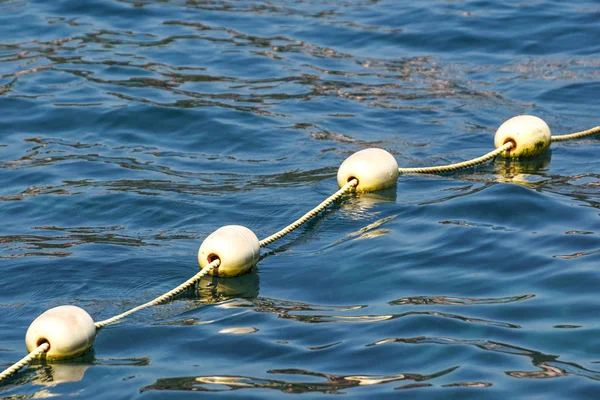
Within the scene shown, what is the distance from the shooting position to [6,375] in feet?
14.5

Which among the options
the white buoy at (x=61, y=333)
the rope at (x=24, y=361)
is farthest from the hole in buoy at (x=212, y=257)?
the rope at (x=24, y=361)

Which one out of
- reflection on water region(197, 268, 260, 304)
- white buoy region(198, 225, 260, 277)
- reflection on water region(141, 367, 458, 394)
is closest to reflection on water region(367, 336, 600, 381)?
reflection on water region(141, 367, 458, 394)

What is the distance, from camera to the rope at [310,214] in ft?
20.2

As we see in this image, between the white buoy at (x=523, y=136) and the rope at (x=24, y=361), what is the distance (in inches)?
164

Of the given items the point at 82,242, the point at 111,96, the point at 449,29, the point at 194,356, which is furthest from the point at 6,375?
the point at 449,29

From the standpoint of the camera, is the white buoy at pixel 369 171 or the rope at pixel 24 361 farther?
the white buoy at pixel 369 171

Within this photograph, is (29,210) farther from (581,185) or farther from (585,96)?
(585,96)

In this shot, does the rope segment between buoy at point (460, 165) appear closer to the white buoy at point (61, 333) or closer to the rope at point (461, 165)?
the rope at point (461, 165)

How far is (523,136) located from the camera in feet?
24.4

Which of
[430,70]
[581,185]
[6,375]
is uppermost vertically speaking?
[430,70]

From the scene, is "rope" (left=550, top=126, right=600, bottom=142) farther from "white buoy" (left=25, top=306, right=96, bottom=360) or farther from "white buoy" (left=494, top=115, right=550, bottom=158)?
"white buoy" (left=25, top=306, right=96, bottom=360)

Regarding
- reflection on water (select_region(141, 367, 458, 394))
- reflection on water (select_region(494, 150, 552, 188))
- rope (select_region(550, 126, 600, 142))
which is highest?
rope (select_region(550, 126, 600, 142))

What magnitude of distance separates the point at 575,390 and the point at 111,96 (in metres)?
6.72

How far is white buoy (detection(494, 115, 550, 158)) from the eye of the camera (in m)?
7.46
